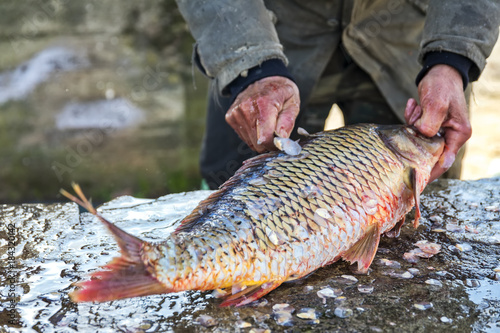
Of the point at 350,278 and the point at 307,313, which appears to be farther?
the point at 350,278

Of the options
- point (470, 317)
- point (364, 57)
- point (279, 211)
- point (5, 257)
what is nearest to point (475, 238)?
point (470, 317)

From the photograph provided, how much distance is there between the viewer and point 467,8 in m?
2.82

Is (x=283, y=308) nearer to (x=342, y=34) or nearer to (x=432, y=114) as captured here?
(x=432, y=114)

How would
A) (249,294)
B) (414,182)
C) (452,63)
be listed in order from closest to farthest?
(249,294) → (414,182) → (452,63)

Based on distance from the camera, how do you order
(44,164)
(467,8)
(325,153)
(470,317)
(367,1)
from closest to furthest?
1. (470,317)
2. (325,153)
3. (467,8)
4. (367,1)
5. (44,164)

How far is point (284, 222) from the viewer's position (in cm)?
197

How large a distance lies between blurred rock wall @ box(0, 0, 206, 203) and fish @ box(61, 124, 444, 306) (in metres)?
3.97

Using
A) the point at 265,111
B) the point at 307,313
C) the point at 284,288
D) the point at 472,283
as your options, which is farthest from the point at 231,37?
the point at 472,283

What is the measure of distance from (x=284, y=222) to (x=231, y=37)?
1.11 m

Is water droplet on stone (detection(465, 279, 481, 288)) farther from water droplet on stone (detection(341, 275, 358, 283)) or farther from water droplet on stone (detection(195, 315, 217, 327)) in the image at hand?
water droplet on stone (detection(195, 315, 217, 327))

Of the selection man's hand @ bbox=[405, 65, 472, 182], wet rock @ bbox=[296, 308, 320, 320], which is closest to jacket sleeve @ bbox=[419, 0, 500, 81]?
man's hand @ bbox=[405, 65, 472, 182]

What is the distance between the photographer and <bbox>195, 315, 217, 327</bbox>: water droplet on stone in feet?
5.98

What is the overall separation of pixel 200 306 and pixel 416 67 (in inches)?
89.8

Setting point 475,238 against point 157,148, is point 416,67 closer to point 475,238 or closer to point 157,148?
point 475,238
